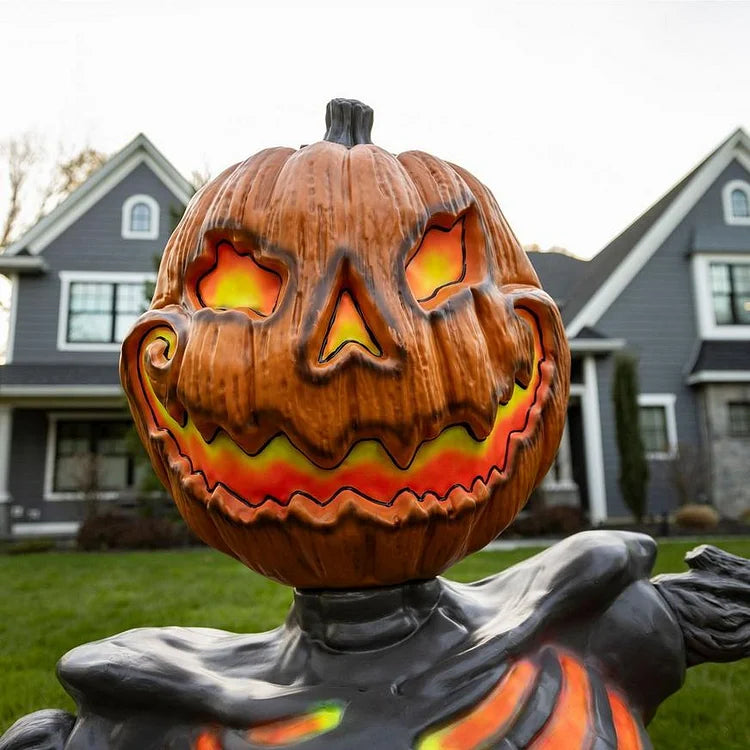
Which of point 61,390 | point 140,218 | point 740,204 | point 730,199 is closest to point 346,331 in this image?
point 61,390

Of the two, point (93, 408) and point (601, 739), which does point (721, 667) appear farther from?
point (93, 408)

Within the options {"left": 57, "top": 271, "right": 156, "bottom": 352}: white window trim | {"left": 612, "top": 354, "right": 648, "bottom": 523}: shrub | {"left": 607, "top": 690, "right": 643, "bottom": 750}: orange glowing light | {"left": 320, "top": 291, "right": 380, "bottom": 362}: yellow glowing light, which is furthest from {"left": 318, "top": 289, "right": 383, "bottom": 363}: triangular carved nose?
{"left": 57, "top": 271, "right": 156, "bottom": 352}: white window trim

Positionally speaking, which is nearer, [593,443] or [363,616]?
[363,616]

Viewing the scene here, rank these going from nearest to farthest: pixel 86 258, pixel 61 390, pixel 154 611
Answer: pixel 154 611 → pixel 61 390 → pixel 86 258

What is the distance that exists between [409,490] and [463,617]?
0.35 m

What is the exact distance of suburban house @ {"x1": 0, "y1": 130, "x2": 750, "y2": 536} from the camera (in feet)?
43.2

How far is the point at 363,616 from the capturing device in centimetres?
135

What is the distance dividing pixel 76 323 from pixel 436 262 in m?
14.4

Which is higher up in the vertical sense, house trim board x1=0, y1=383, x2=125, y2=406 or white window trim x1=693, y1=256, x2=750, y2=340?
white window trim x1=693, y1=256, x2=750, y2=340

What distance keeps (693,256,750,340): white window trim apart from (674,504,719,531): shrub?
401 centimetres

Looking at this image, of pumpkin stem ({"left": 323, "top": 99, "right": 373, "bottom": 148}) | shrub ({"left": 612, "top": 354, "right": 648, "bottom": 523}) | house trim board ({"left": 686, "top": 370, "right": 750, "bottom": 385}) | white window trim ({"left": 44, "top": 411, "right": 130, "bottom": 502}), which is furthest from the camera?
white window trim ({"left": 44, "top": 411, "right": 130, "bottom": 502})

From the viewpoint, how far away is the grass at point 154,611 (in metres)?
3.26

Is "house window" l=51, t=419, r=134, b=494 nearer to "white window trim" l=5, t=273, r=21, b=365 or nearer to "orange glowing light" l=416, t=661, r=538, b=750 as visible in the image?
"white window trim" l=5, t=273, r=21, b=365

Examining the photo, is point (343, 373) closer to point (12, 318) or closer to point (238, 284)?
point (238, 284)
